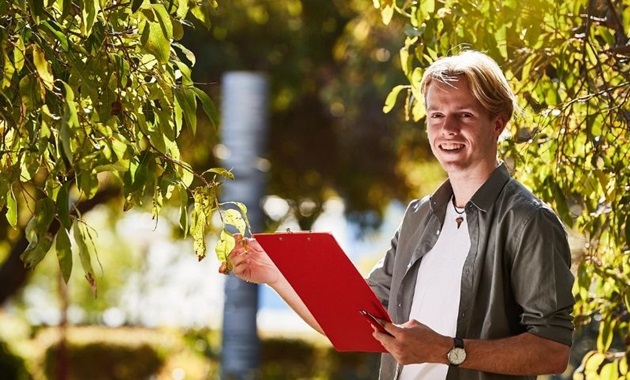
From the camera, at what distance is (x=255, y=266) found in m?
3.36

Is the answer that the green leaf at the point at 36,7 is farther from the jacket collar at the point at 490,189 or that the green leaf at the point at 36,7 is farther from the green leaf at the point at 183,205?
the jacket collar at the point at 490,189

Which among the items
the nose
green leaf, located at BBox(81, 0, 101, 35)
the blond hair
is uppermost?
green leaf, located at BBox(81, 0, 101, 35)

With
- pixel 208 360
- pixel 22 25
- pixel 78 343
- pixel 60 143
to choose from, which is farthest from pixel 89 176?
pixel 78 343

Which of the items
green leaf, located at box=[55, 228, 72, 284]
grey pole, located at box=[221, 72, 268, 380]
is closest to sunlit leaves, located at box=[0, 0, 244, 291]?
green leaf, located at box=[55, 228, 72, 284]

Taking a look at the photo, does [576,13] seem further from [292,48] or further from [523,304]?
[292,48]

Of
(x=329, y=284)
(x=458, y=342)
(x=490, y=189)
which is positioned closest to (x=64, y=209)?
(x=329, y=284)

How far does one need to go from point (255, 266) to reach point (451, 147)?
0.66m

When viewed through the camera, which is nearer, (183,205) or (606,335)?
(183,205)

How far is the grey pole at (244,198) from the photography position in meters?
5.93

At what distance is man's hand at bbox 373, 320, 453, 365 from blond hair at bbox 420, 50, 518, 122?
55 cm

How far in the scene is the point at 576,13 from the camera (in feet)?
13.8

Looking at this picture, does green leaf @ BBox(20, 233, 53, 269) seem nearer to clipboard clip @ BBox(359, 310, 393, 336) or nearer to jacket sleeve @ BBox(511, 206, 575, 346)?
clipboard clip @ BBox(359, 310, 393, 336)

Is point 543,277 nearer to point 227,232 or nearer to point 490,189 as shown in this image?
point 490,189

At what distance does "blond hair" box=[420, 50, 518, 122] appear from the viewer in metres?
2.97
